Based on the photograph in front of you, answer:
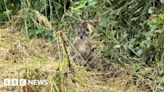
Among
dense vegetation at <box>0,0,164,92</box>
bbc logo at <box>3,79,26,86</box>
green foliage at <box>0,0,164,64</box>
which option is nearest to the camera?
bbc logo at <box>3,79,26,86</box>

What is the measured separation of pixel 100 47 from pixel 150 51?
2.06 feet

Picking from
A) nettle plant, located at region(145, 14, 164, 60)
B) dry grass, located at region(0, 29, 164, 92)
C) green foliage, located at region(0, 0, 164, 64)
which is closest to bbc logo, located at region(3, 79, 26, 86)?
dry grass, located at region(0, 29, 164, 92)

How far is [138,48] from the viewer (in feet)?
15.9

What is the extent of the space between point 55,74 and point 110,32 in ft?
5.31

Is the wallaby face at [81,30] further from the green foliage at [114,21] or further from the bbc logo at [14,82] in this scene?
the bbc logo at [14,82]

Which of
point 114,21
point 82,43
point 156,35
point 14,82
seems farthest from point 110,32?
point 14,82

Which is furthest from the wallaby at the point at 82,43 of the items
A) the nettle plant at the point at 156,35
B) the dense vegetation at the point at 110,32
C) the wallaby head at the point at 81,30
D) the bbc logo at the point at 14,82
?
the bbc logo at the point at 14,82

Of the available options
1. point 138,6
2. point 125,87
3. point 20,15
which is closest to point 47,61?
point 125,87

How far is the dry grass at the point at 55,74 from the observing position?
3.75 metres

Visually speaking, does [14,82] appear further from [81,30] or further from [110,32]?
[110,32]

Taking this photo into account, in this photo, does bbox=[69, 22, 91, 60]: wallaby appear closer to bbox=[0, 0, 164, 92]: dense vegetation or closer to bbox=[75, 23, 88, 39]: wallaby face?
bbox=[75, 23, 88, 39]: wallaby face

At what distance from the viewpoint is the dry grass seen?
3754 mm

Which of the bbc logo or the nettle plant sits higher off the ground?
the nettle plant

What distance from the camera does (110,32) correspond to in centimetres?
517
